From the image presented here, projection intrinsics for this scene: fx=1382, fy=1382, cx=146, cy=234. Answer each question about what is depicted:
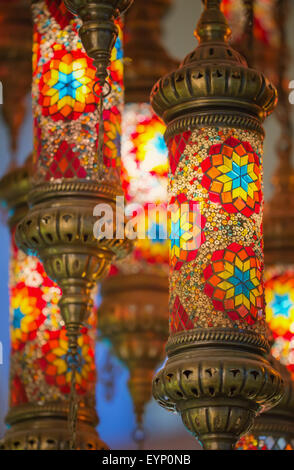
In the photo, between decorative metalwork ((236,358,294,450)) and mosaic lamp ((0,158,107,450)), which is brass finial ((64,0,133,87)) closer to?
mosaic lamp ((0,158,107,450))

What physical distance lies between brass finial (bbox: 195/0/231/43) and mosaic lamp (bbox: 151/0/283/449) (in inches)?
2.5

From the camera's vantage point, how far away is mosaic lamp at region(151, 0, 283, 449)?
2.92 m

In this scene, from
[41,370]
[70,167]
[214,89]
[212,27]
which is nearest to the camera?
[214,89]

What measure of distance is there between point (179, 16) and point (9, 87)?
2.96ft

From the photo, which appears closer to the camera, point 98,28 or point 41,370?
point 98,28

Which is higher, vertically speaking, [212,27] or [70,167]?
[212,27]

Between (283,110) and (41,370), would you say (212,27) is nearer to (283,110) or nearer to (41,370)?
(41,370)

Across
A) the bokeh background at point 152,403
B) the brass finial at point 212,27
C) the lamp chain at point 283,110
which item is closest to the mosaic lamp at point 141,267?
the bokeh background at point 152,403

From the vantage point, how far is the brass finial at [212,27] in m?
3.29

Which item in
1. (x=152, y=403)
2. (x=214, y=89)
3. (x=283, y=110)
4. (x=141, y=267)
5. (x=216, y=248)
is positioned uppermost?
(x=283, y=110)

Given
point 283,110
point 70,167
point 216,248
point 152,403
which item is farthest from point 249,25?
point 152,403

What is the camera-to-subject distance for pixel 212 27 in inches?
130

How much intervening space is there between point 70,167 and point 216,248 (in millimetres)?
651

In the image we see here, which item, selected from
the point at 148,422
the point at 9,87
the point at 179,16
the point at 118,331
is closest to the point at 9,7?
the point at 9,87
